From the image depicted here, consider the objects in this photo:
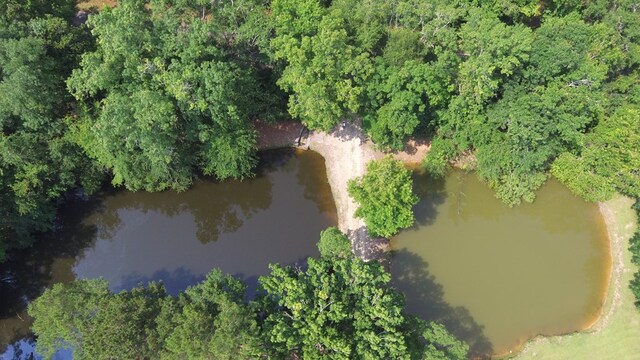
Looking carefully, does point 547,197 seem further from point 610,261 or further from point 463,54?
point 463,54

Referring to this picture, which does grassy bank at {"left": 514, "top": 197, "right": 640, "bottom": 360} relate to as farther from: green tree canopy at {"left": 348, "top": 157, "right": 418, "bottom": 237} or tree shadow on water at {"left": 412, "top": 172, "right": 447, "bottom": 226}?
green tree canopy at {"left": 348, "top": 157, "right": 418, "bottom": 237}

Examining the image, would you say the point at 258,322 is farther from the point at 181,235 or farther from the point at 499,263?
the point at 499,263

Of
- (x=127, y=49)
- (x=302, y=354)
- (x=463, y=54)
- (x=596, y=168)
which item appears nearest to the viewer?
(x=302, y=354)

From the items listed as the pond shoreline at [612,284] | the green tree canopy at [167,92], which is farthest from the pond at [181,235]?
the pond shoreline at [612,284]

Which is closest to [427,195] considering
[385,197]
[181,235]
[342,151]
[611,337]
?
[385,197]

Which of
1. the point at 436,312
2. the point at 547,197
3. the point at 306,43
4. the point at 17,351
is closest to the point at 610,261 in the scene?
the point at 547,197

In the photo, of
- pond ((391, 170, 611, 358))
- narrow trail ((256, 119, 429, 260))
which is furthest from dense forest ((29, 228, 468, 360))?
narrow trail ((256, 119, 429, 260))

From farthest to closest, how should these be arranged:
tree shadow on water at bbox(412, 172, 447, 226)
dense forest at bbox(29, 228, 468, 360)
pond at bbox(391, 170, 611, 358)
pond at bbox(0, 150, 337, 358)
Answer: tree shadow on water at bbox(412, 172, 447, 226) < pond at bbox(0, 150, 337, 358) < pond at bbox(391, 170, 611, 358) < dense forest at bbox(29, 228, 468, 360)

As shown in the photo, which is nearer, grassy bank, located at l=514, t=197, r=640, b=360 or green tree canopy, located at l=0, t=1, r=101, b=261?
grassy bank, located at l=514, t=197, r=640, b=360
